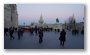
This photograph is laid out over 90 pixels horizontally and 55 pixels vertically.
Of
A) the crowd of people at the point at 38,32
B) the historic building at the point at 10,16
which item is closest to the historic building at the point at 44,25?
the crowd of people at the point at 38,32

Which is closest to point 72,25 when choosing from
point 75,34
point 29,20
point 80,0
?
point 75,34

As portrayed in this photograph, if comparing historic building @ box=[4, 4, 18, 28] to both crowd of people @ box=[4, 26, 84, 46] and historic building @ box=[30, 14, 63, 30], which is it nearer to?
crowd of people @ box=[4, 26, 84, 46]

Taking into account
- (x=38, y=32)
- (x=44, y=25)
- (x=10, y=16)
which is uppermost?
(x=10, y=16)

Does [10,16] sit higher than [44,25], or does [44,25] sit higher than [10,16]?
[10,16]

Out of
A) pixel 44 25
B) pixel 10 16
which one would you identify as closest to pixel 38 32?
pixel 44 25

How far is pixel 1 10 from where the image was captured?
4320mm

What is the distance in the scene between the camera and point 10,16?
14.3 ft

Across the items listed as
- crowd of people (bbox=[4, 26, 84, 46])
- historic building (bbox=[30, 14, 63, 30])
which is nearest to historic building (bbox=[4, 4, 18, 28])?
crowd of people (bbox=[4, 26, 84, 46])

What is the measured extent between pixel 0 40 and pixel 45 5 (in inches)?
44.8

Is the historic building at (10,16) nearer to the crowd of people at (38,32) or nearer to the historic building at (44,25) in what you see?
the crowd of people at (38,32)

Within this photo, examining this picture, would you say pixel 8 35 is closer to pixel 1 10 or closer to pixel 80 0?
pixel 1 10

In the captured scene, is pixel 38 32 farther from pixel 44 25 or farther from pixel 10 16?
pixel 10 16

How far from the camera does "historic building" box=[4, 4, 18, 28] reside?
431cm

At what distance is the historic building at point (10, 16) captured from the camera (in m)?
4.31
